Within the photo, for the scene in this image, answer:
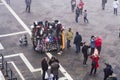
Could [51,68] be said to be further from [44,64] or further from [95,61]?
[95,61]

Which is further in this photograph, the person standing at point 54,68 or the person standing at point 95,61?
the person standing at point 95,61

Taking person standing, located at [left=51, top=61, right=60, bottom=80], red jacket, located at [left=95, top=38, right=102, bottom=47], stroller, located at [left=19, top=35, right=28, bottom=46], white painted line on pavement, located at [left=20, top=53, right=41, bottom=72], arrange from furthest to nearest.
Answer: stroller, located at [left=19, top=35, right=28, bottom=46]
red jacket, located at [left=95, top=38, right=102, bottom=47]
white painted line on pavement, located at [left=20, top=53, right=41, bottom=72]
person standing, located at [left=51, top=61, right=60, bottom=80]

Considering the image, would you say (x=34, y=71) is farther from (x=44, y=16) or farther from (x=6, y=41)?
(x=44, y=16)

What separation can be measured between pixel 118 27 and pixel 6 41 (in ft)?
29.4

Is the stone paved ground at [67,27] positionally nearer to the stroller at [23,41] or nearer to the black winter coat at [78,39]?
the stroller at [23,41]

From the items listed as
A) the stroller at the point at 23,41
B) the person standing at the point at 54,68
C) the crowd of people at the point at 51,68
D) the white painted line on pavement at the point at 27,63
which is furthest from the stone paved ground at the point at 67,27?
the person standing at the point at 54,68

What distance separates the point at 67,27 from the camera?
88.0 feet

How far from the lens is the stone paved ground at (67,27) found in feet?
69.4

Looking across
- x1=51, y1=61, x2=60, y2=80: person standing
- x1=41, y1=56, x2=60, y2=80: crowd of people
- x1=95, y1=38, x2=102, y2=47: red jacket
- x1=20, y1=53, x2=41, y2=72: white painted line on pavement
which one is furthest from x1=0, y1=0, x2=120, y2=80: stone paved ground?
x1=51, y1=61, x2=60, y2=80: person standing

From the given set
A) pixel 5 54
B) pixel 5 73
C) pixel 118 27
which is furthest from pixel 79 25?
pixel 5 73

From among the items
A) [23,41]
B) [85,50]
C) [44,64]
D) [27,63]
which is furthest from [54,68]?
[23,41]

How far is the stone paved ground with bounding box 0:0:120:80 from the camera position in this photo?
21.2 meters

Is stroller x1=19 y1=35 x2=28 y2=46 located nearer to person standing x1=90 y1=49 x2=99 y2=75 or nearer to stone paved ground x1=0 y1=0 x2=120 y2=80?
stone paved ground x1=0 y1=0 x2=120 y2=80

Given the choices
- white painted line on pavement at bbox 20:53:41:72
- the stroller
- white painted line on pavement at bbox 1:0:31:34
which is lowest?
white painted line on pavement at bbox 20:53:41:72
